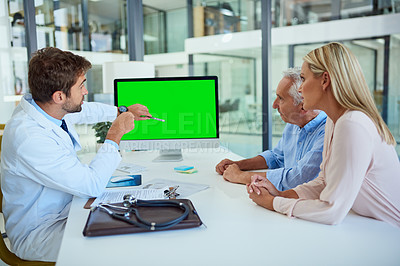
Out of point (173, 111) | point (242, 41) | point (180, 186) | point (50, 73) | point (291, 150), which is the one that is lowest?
point (180, 186)

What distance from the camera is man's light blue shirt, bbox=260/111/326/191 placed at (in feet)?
Answer: 5.65

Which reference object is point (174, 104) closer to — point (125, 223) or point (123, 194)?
point (123, 194)

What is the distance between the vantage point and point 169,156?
2502 mm

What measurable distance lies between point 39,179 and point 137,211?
1.65 ft

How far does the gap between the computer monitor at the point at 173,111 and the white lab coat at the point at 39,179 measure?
807 mm

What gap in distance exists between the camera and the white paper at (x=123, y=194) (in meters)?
1.46

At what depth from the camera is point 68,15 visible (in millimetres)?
3436

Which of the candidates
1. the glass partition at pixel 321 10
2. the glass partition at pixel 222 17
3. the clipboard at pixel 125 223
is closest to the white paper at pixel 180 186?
the clipboard at pixel 125 223

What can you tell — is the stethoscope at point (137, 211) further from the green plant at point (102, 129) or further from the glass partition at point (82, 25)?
the glass partition at point (82, 25)

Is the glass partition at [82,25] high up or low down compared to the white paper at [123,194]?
up

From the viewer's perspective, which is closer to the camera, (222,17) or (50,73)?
(50,73)

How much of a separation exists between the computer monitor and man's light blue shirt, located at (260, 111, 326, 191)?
0.44 metres

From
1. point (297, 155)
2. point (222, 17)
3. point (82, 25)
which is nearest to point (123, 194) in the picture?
point (297, 155)

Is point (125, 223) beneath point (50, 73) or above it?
beneath
